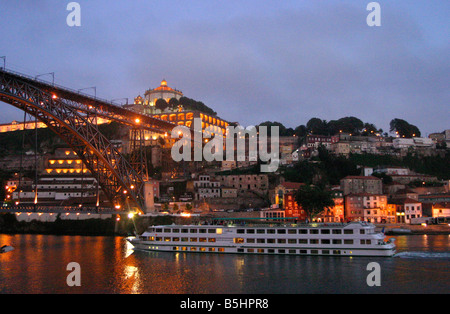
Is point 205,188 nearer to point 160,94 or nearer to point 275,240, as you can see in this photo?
point 275,240

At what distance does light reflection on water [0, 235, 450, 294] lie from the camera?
2002 cm

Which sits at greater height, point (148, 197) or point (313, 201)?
point (148, 197)

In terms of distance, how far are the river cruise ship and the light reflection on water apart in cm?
81

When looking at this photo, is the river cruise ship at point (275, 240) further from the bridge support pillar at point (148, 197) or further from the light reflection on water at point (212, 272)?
the bridge support pillar at point (148, 197)

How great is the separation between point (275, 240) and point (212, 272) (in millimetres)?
6759

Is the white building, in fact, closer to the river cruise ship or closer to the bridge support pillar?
the bridge support pillar

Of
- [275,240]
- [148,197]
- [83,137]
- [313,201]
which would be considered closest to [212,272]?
[275,240]

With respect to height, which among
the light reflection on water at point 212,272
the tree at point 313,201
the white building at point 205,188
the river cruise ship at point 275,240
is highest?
the white building at point 205,188

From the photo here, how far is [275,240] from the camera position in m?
28.8

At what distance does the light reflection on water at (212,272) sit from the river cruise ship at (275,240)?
807 mm

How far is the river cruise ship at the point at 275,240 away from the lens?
90.0 ft

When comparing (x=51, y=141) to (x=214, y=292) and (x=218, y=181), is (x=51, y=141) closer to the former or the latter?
(x=218, y=181)

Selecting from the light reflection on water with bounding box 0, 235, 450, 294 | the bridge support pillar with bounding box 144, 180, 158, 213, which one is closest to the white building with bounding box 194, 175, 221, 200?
the bridge support pillar with bounding box 144, 180, 158, 213

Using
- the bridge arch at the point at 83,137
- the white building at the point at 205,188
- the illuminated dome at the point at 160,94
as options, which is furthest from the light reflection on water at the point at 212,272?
the illuminated dome at the point at 160,94
